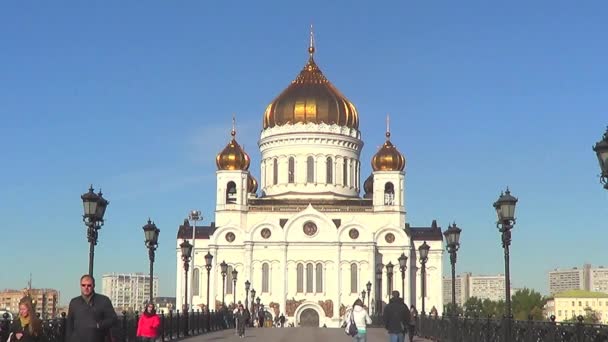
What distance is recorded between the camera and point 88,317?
11.0 meters

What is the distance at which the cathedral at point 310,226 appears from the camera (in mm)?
77188

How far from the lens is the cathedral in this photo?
3039 inches

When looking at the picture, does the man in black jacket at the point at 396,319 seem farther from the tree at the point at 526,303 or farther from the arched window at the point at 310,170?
the tree at the point at 526,303

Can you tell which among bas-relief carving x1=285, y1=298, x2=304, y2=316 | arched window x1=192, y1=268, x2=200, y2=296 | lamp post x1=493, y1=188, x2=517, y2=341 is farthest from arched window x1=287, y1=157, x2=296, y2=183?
lamp post x1=493, y1=188, x2=517, y2=341

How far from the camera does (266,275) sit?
77688 mm

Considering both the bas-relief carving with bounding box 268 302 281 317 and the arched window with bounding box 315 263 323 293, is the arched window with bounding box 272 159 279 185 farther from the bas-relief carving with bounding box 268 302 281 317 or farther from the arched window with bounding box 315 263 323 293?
the bas-relief carving with bounding box 268 302 281 317

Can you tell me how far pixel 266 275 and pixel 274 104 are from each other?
1578cm

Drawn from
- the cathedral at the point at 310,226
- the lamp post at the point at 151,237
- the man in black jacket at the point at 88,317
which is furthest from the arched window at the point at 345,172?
the man in black jacket at the point at 88,317

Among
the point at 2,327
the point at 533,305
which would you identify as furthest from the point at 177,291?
the point at 533,305

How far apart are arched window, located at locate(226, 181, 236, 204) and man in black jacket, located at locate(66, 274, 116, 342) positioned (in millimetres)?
69861

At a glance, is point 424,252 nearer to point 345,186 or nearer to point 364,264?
point 364,264

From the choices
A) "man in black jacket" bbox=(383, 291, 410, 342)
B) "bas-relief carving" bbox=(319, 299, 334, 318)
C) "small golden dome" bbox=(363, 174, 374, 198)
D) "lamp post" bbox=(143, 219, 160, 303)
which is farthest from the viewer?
"small golden dome" bbox=(363, 174, 374, 198)

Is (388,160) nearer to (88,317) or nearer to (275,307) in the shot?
(275,307)

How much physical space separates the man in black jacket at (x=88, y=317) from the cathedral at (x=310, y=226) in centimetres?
6165
